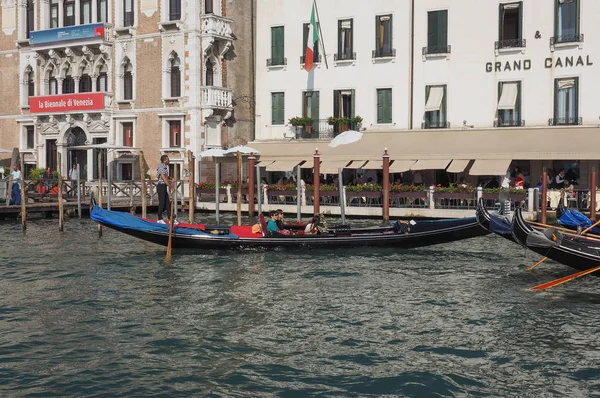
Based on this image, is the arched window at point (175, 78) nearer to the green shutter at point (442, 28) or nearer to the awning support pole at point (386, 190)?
the green shutter at point (442, 28)

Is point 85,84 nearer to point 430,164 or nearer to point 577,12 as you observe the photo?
point 430,164

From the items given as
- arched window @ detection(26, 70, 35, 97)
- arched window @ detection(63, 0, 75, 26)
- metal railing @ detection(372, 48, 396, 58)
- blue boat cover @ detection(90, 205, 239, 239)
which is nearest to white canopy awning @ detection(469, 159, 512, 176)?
metal railing @ detection(372, 48, 396, 58)

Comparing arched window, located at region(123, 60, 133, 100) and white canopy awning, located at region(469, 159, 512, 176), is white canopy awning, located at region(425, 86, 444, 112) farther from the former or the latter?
arched window, located at region(123, 60, 133, 100)

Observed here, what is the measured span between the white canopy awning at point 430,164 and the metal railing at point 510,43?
4005 mm

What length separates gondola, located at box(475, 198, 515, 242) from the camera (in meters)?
14.7

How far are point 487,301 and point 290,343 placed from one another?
12.2 feet

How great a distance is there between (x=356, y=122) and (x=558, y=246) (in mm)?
15281

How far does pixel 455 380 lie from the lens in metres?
8.53

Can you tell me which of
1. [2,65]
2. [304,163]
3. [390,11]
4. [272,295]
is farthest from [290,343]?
[2,65]

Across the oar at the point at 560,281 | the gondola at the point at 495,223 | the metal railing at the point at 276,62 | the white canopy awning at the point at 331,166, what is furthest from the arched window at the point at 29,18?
the oar at the point at 560,281

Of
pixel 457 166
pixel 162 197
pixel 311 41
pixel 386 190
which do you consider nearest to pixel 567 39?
pixel 457 166

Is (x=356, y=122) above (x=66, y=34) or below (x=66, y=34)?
below

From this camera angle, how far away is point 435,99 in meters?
26.6

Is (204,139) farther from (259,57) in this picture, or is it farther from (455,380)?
(455,380)
